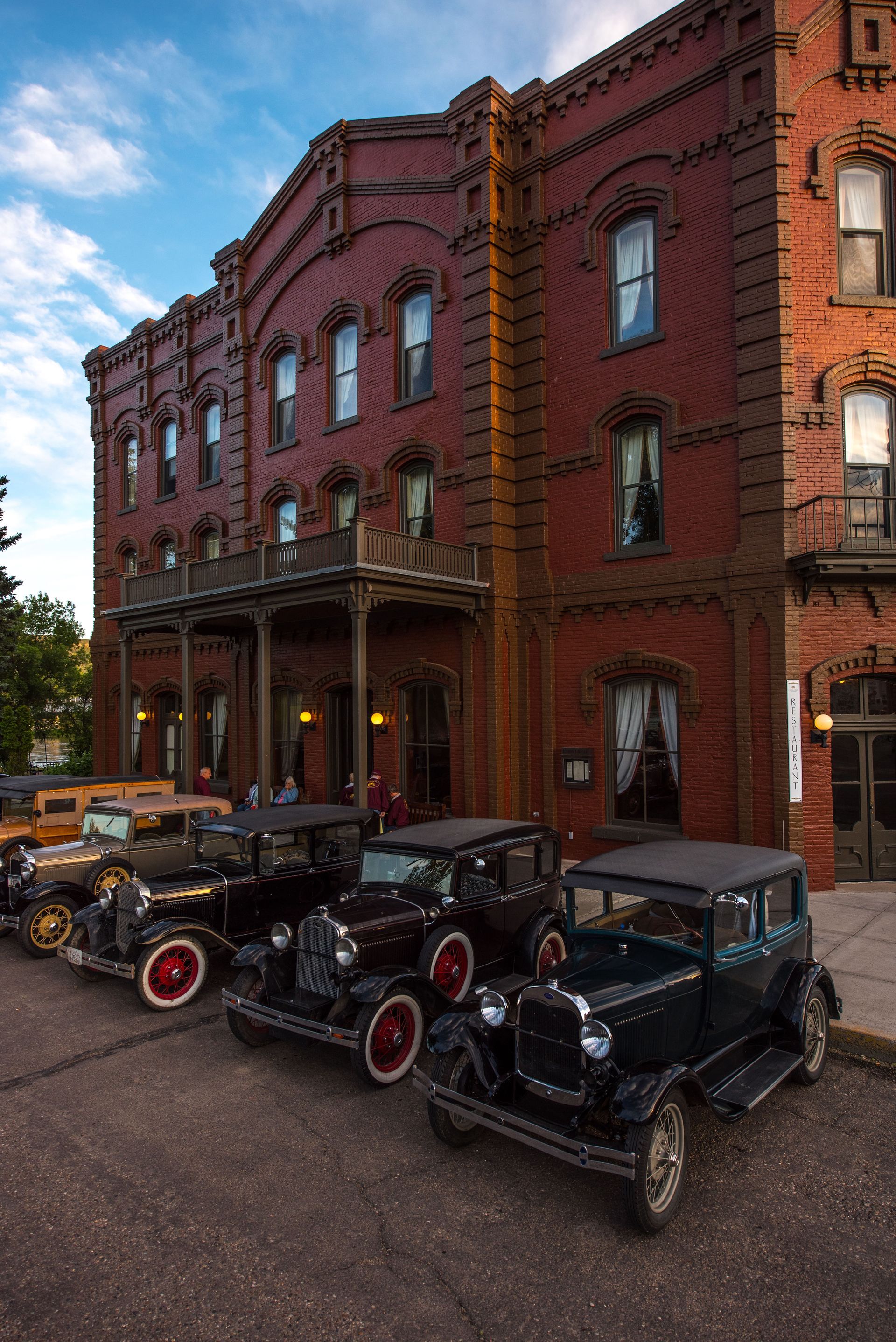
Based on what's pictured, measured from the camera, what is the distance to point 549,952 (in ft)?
26.2

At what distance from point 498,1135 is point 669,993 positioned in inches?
64.7

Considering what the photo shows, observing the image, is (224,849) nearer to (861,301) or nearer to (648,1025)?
(648,1025)

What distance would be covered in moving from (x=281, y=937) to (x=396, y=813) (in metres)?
7.65

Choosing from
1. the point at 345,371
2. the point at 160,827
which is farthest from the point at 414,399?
the point at 160,827

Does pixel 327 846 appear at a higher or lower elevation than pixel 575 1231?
higher

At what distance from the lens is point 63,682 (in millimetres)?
33562

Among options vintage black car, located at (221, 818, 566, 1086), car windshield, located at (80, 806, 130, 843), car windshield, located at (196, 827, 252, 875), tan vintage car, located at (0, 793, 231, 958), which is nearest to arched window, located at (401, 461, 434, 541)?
tan vintage car, located at (0, 793, 231, 958)

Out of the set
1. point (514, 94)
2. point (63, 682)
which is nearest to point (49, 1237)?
point (514, 94)

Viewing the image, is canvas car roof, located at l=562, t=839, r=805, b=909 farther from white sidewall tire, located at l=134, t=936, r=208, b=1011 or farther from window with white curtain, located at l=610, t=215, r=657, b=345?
window with white curtain, located at l=610, t=215, r=657, b=345

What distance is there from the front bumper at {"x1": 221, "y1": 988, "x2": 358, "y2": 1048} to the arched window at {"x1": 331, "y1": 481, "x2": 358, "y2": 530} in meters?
12.9

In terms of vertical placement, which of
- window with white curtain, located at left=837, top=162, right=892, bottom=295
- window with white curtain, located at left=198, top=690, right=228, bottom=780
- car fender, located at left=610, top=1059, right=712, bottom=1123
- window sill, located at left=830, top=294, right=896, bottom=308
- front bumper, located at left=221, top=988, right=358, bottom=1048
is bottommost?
front bumper, located at left=221, top=988, right=358, bottom=1048

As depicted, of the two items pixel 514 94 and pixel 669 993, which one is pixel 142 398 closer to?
pixel 514 94

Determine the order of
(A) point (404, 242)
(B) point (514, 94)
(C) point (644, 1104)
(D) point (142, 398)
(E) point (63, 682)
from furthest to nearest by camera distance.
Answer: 1. (E) point (63, 682)
2. (D) point (142, 398)
3. (A) point (404, 242)
4. (B) point (514, 94)
5. (C) point (644, 1104)

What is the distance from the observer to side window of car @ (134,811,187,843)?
10.7 m
